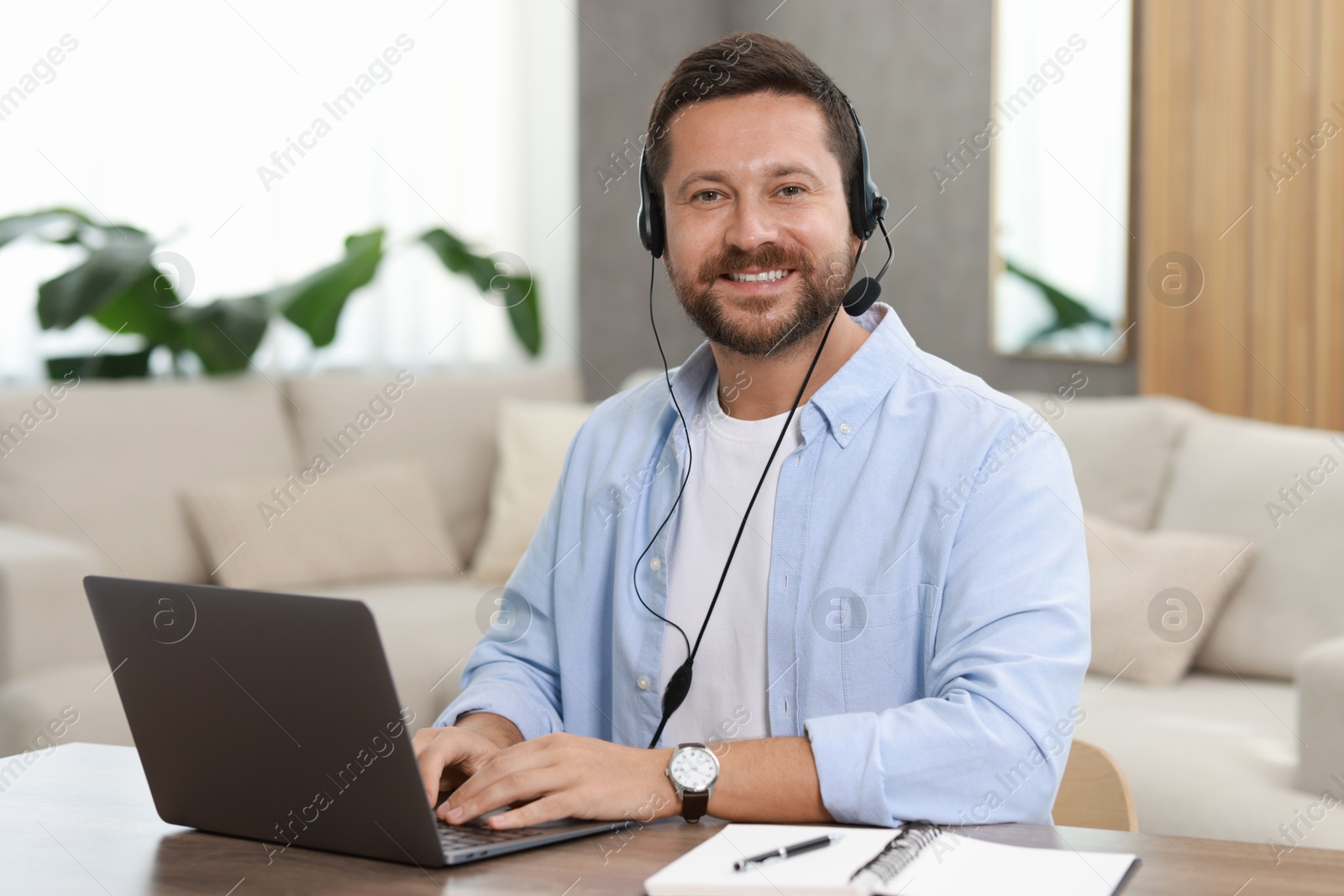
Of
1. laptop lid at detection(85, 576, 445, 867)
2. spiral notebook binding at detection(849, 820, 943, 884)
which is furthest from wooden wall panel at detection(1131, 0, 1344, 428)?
laptop lid at detection(85, 576, 445, 867)

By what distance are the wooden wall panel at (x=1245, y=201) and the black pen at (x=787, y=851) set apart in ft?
7.27

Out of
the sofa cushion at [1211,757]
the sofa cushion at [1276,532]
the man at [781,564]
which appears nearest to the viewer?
the man at [781,564]

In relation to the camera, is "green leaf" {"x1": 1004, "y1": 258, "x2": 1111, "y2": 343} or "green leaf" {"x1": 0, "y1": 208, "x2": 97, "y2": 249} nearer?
"green leaf" {"x1": 0, "y1": 208, "x2": 97, "y2": 249}

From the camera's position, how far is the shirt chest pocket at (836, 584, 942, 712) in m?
1.20

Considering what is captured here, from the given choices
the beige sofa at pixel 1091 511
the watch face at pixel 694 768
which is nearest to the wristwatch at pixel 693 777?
the watch face at pixel 694 768

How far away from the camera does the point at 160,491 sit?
3008 millimetres

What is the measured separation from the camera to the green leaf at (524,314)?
12.7ft

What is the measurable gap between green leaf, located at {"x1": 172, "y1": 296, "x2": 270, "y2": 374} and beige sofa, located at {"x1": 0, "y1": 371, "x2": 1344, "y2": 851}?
0.07 m

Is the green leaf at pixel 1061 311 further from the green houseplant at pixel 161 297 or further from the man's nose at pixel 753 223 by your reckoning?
the man's nose at pixel 753 223

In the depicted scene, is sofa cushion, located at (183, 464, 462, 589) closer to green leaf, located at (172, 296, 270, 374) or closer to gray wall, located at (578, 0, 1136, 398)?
green leaf, located at (172, 296, 270, 374)

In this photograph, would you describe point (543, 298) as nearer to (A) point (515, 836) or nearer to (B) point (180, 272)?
(B) point (180, 272)

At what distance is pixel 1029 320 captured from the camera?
3434mm

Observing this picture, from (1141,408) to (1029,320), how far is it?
0.76 meters

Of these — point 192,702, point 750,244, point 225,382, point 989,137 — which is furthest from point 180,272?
point 192,702
